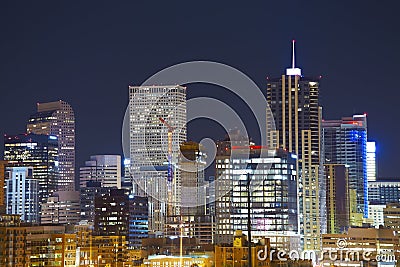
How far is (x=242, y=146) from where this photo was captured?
4331 cm

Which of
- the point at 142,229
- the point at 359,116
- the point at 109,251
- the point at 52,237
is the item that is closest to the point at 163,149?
the point at 359,116

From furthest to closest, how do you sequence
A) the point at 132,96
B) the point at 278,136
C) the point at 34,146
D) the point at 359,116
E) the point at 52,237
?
the point at 132,96, the point at 359,116, the point at 34,146, the point at 278,136, the point at 52,237

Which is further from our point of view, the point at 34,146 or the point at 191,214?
the point at 34,146

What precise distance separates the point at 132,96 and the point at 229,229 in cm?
2729

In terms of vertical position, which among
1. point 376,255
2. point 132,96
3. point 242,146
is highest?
point 132,96

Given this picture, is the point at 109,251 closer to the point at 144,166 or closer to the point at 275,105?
the point at 275,105

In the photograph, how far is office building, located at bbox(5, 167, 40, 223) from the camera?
46.8 m

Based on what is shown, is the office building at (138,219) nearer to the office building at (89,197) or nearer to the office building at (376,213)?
the office building at (89,197)

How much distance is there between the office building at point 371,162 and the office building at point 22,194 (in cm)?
2556

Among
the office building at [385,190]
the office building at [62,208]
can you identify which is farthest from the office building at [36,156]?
the office building at [385,190]

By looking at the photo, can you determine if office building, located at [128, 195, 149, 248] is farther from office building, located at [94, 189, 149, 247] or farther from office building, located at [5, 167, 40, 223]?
office building, located at [5, 167, 40, 223]

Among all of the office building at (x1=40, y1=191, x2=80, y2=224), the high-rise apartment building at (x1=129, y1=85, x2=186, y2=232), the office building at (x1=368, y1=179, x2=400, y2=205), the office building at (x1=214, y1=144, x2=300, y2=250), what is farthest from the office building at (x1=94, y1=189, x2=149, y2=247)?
the office building at (x1=368, y1=179, x2=400, y2=205)

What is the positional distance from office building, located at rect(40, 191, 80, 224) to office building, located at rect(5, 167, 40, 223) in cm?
59

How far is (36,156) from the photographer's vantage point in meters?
55.7
